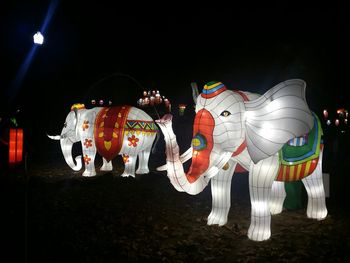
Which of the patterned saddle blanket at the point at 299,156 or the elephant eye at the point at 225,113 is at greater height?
the elephant eye at the point at 225,113

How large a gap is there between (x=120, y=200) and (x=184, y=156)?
9.61ft

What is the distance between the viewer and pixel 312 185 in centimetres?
576

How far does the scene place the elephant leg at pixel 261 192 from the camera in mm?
4660

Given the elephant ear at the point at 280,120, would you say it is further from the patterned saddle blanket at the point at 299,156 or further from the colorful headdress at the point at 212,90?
the colorful headdress at the point at 212,90

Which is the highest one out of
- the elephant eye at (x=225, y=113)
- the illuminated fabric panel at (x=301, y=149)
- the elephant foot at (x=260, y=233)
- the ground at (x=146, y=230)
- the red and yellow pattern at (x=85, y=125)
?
the elephant eye at (x=225, y=113)

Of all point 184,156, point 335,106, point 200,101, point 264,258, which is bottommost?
point 264,258

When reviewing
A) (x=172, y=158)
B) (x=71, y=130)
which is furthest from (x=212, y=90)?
(x=71, y=130)

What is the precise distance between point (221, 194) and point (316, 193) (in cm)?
170

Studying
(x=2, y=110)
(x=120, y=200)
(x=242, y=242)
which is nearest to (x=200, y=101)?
(x=242, y=242)

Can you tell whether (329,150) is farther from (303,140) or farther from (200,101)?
(200,101)

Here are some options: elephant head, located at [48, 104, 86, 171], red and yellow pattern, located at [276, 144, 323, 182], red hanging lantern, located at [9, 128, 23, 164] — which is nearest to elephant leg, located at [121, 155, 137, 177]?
elephant head, located at [48, 104, 86, 171]

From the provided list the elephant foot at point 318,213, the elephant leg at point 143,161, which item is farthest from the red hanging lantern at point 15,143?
the elephant foot at point 318,213

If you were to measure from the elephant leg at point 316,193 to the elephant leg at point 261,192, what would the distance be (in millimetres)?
1368

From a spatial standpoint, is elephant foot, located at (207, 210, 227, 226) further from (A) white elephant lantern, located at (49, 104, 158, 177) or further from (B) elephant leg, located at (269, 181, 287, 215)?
(A) white elephant lantern, located at (49, 104, 158, 177)
